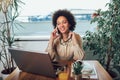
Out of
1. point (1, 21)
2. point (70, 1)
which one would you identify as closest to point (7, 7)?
point (1, 21)

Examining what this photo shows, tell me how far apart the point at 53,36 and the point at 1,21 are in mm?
1533

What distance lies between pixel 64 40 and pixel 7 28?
1301 mm

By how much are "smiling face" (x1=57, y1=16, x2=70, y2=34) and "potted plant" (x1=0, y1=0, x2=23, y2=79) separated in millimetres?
1195

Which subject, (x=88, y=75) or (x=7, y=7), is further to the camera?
(x=7, y=7)

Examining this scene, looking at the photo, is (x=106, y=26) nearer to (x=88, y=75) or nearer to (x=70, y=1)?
(x=70, y=1)

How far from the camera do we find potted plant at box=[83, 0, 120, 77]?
9.04 ft

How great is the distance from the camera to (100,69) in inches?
71.1

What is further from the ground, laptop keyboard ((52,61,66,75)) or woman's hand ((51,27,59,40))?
woman's hand ((51,27,59,40))

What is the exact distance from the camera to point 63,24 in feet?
6.72

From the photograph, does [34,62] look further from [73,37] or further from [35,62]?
[73,37]

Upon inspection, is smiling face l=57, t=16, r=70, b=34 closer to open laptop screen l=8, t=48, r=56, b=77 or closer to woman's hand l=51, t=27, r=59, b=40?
woman's hand l=51, t=27, r=59, b=40

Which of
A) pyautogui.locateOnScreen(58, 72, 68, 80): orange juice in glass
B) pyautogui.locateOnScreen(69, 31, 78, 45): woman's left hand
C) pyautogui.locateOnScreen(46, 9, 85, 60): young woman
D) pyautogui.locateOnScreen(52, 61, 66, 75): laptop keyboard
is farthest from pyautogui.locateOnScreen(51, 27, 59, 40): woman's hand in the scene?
pyautogui.locateOnScreen(58, 72, 68, 80): orange juice in glass

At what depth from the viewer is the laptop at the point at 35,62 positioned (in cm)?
147

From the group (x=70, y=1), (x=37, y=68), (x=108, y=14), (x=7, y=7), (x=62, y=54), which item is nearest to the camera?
(x=37, y=68)
